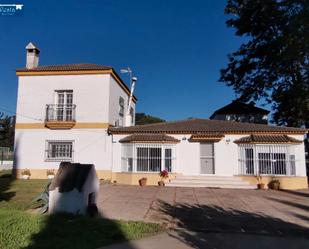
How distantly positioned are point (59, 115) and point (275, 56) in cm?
1968

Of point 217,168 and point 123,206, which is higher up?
point 217,168

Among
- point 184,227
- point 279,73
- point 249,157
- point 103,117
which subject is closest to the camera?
point 184,227

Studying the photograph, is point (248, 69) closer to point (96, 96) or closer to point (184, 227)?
point (96, 96)

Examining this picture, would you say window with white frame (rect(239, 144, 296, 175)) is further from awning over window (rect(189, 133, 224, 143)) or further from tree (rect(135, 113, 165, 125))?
tree (rect(135, 113, 165, 125))

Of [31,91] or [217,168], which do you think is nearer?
[217,168]

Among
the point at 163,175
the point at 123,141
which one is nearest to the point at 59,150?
the point at 123,141


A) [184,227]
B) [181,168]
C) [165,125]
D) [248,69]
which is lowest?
[184,227]

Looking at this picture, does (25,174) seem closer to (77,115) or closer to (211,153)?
(77,115)

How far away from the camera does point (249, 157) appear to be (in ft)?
63.9

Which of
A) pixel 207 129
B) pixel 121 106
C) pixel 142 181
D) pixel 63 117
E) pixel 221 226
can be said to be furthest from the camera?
pixel 121 106

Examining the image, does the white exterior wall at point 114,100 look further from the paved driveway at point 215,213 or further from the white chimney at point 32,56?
the paved driveway at point 215,213

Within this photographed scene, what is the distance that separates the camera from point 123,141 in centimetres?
2036

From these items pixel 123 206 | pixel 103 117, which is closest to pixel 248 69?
pixel 103 117

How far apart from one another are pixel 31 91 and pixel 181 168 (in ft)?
43.2
